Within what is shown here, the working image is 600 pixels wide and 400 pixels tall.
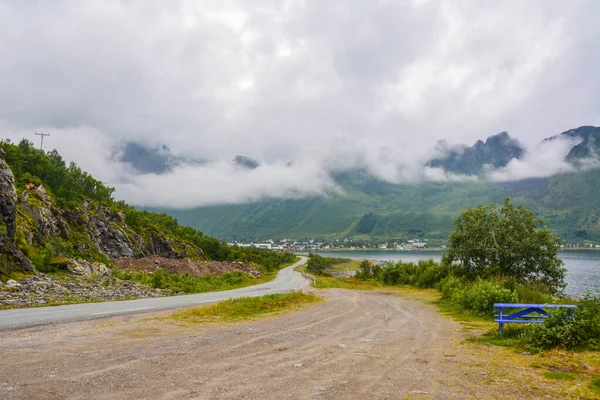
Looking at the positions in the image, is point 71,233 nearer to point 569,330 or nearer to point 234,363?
point 234,363

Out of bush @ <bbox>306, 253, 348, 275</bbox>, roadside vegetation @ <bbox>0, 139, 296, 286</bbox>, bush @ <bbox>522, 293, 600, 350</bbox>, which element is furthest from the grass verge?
bush @ <bbox>306, 253, 348, 275</bbox>

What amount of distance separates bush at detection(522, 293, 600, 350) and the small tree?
74.7 ft

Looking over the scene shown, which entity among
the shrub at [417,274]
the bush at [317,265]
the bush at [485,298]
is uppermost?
the bush at [485,298]

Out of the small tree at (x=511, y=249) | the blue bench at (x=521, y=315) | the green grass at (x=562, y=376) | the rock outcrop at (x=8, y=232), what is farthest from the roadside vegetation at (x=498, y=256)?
the rock outcrop at (x=8, y=232)

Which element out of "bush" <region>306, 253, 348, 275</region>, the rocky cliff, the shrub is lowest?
"bush" <region>306, 253, 348, 275</region>

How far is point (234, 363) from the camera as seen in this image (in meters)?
9.12

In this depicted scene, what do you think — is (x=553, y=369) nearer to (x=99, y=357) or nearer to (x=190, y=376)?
(x=190, y=376)

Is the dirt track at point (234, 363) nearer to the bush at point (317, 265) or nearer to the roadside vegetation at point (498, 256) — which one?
the roadside vegetation at point (498, 256)

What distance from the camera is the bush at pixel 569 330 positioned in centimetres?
1057

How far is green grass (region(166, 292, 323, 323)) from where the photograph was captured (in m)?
17.4

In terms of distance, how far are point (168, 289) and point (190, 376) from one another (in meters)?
31.5

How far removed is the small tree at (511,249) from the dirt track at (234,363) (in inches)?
871

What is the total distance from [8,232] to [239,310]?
75.6ft

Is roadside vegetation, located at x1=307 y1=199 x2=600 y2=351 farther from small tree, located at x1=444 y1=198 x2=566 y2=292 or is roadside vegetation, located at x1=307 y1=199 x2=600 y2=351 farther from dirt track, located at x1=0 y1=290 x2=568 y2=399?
dirt track, located at x1=0 y1=290 x2=568 y2=399
